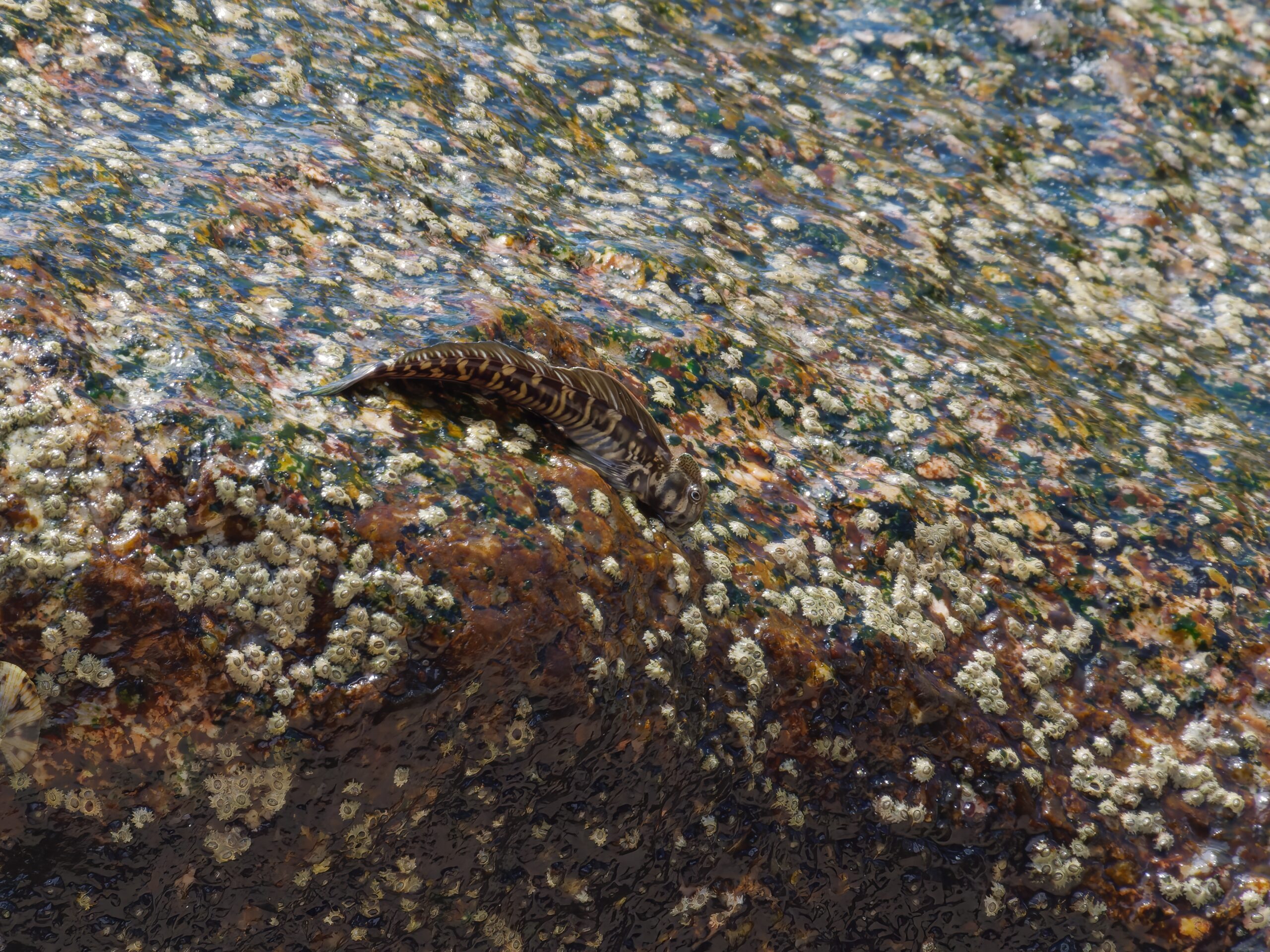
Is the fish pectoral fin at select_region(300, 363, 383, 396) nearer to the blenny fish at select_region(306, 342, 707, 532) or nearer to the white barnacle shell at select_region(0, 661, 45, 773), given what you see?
the blenny fish at select_region(306, 342, 707, 532)

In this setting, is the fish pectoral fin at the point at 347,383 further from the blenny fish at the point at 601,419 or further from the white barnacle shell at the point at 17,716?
the white barnacle shell at the point at 17,716

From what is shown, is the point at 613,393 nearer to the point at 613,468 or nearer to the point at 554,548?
the point at 613,468

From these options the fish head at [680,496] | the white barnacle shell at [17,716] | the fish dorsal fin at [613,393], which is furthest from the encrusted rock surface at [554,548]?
the fish dorsal fin at [613,393]

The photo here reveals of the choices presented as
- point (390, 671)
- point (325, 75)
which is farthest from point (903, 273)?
point (390, 671)

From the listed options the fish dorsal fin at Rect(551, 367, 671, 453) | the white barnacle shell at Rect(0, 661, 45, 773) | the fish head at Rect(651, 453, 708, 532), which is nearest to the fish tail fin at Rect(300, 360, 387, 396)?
the fish dorsal fin at Rect(551, 367, 671, 453)

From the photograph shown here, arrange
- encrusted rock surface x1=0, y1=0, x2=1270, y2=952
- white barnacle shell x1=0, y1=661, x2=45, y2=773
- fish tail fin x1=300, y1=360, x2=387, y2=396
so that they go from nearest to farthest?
white barnacle shell x1=0, y1=661, x2=45, y2=773 < encrusted rock surface x1=0, y1=0, x2=1270, y2=952 < fish tail fin x1=300, y1=360, x2=387, y2=396

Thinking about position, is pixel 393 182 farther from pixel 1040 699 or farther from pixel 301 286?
pixel 1040 699
